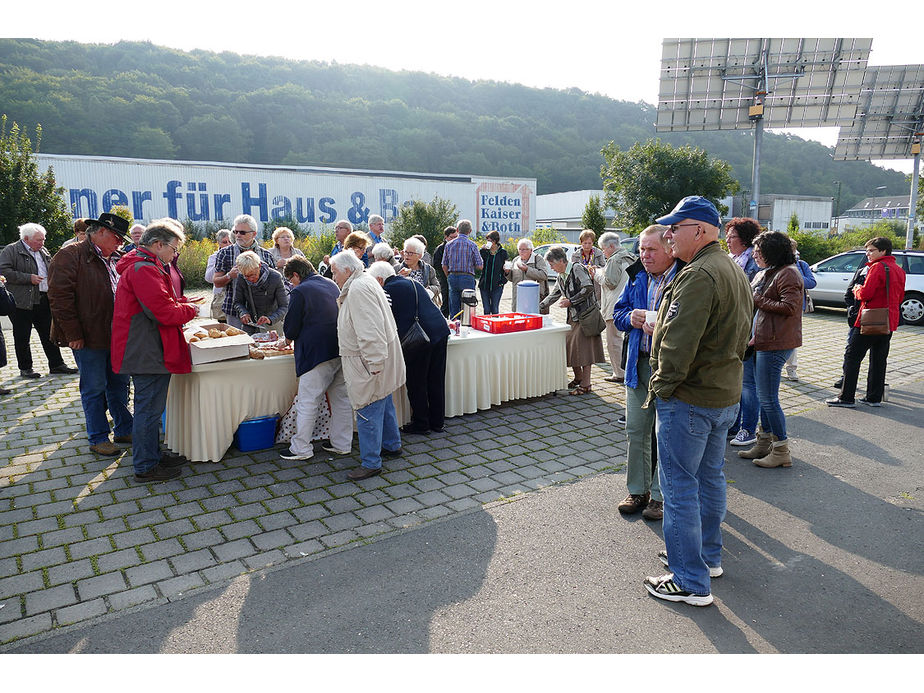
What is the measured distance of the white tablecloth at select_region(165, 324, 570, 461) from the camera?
5168 millimetres

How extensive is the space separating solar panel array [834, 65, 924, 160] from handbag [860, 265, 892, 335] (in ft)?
69.5

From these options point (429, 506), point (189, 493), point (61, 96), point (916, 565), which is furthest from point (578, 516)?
point (61, 96)

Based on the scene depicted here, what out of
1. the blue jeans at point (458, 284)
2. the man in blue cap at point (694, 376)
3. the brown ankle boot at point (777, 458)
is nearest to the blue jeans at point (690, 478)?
the man in blue cap at point (694, 376)

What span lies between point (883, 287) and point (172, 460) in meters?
7.45

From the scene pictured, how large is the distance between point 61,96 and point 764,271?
2175 inches

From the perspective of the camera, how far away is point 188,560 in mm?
3711

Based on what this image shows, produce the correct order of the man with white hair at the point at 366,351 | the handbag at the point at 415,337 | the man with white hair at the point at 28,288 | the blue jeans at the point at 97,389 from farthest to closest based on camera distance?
the man with white hair at the point at 28,288, the handbag at the point at 415,337, the blue jeans at the point at 97,389, the man with white hair at the point at 366,351

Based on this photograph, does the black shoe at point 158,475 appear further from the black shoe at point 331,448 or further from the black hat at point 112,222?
the black hat at point 112,222

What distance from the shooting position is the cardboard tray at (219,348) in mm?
4949

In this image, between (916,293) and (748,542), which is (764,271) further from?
(916,293)

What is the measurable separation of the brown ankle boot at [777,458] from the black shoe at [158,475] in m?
4.85

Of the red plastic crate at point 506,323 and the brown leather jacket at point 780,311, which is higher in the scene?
the brown leather jacket at point 780,311

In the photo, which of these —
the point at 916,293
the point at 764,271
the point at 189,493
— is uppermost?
the point at 764,271

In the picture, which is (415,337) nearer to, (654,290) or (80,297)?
(654,290)
